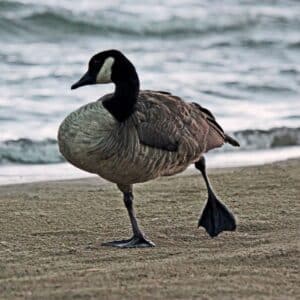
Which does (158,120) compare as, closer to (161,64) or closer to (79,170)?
(79,170)

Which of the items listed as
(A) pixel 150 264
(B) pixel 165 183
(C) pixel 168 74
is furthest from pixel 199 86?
(A) pixel 150 264

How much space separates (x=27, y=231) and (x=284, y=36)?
1542cm

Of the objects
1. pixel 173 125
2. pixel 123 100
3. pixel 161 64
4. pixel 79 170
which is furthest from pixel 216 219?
pixel 161 64

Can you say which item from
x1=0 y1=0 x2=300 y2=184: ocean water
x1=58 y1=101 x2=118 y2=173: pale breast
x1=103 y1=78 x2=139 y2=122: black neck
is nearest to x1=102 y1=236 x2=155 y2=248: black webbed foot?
x1=58 y1=101 x2=118 y2=173: pale breast

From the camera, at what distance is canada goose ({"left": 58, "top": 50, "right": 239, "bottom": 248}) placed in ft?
20.7

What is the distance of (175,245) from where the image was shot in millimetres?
6703

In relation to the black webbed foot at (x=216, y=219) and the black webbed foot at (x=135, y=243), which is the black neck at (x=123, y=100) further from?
the black webbed foot at (x=216, y=219)

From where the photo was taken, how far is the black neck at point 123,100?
6.48 m

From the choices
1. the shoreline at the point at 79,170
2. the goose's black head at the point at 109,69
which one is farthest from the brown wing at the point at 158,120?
the shoreline at the point at 79,170

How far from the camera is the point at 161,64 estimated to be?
682 inches

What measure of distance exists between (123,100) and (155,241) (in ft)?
3.11

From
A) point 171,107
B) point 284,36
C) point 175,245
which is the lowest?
point 284,36

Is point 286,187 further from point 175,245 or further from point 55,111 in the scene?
point 55,111

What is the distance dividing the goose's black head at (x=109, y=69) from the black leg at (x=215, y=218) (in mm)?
910
